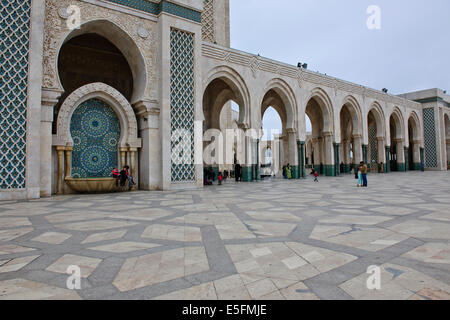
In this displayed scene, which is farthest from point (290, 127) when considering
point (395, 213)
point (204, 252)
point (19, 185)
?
point (204, 252)

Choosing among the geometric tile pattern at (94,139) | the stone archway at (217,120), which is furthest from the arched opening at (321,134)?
the geometric tile pattern at (94,139)

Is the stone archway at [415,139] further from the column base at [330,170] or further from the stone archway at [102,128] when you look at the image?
the stone archway at [102,128]

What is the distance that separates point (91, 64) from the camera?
9.46 metres

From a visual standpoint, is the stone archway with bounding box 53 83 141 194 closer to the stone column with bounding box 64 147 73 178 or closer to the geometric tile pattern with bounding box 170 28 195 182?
the stone column with bounding box 64 147 73 178

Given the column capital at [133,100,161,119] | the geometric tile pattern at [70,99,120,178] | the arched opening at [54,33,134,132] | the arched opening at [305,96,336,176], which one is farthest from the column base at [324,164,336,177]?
the geometric tile pattern at [70,99,120,178]

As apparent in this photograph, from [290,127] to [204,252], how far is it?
11843 millimetres

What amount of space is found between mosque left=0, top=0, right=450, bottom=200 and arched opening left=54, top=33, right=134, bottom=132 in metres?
0.03

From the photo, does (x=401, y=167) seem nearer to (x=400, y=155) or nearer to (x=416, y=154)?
(x=400, y=155)

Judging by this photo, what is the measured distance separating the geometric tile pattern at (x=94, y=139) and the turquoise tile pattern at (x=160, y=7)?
10.0ft

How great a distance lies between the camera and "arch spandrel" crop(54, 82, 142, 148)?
23.8ft

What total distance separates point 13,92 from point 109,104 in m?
2.58

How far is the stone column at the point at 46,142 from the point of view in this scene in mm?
6590

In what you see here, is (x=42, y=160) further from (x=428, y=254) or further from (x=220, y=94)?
(x=220, y=94)

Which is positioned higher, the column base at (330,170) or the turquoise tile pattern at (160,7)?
the turquoise tile pattern at (160,7)
